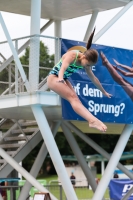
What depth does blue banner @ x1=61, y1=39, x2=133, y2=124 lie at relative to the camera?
18.2 metres

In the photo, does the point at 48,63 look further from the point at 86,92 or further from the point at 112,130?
the point at 112,130

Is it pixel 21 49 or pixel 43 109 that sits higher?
pixel 21 49

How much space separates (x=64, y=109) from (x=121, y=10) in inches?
186

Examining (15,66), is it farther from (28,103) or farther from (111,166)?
(111,166)

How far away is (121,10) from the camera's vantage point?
822 inches

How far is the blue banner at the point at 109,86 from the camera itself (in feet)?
59.7

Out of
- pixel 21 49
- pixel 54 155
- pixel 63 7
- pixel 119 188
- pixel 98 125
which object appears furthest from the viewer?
pixel 119 188

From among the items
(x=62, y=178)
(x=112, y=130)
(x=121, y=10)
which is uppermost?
(x=121, y=10)

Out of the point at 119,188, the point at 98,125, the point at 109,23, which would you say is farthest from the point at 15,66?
the point at 119,188

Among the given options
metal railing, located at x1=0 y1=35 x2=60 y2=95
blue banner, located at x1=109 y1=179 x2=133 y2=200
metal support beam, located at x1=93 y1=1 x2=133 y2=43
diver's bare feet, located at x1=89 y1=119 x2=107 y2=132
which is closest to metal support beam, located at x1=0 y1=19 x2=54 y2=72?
metal railing, located at x1=0 y1=35 x2=60 y2=95

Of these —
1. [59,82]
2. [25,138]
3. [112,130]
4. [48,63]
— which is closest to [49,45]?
[48,63]

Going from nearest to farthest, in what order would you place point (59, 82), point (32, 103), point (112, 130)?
point (59, 82) < point (32, 103) < point (112, 130)

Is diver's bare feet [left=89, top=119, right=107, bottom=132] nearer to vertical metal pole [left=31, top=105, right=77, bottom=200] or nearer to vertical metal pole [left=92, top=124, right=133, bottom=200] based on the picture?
vertical metal pole [left=31, top=105, right=77, bottom=200]

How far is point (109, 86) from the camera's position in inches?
739
